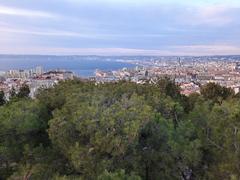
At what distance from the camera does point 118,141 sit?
7539 millimetres

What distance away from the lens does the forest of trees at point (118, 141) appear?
7.72m

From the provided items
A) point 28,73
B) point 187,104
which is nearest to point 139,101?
point 187,104

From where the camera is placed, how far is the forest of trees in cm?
772

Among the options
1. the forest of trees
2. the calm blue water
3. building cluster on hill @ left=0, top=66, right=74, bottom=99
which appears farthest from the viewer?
the calm blue water

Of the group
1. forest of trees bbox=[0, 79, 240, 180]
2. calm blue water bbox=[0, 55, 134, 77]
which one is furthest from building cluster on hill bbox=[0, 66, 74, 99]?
calm blue water bbox=[0, 55, 134, 77]

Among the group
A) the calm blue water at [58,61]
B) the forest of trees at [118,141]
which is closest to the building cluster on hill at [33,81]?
the forest of trees at [118,141]

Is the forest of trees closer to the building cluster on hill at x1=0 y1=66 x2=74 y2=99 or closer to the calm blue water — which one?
the building cluster on hill at x1=0 y1=66 x2=74 y2=99

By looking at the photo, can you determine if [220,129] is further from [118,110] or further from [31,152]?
[31,152]

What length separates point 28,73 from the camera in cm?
7069

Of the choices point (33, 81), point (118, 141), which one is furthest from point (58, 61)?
point (118, 141)

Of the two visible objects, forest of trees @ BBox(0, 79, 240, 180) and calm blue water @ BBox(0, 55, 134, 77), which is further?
calm blue water @ BBox(0, 55, 134, 77)

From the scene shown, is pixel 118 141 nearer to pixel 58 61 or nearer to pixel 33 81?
pixel 33 81

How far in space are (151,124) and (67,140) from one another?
185cm

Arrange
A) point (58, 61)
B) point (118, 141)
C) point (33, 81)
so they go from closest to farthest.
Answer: point (118, 141), point (33, 81), point (58, 61)
